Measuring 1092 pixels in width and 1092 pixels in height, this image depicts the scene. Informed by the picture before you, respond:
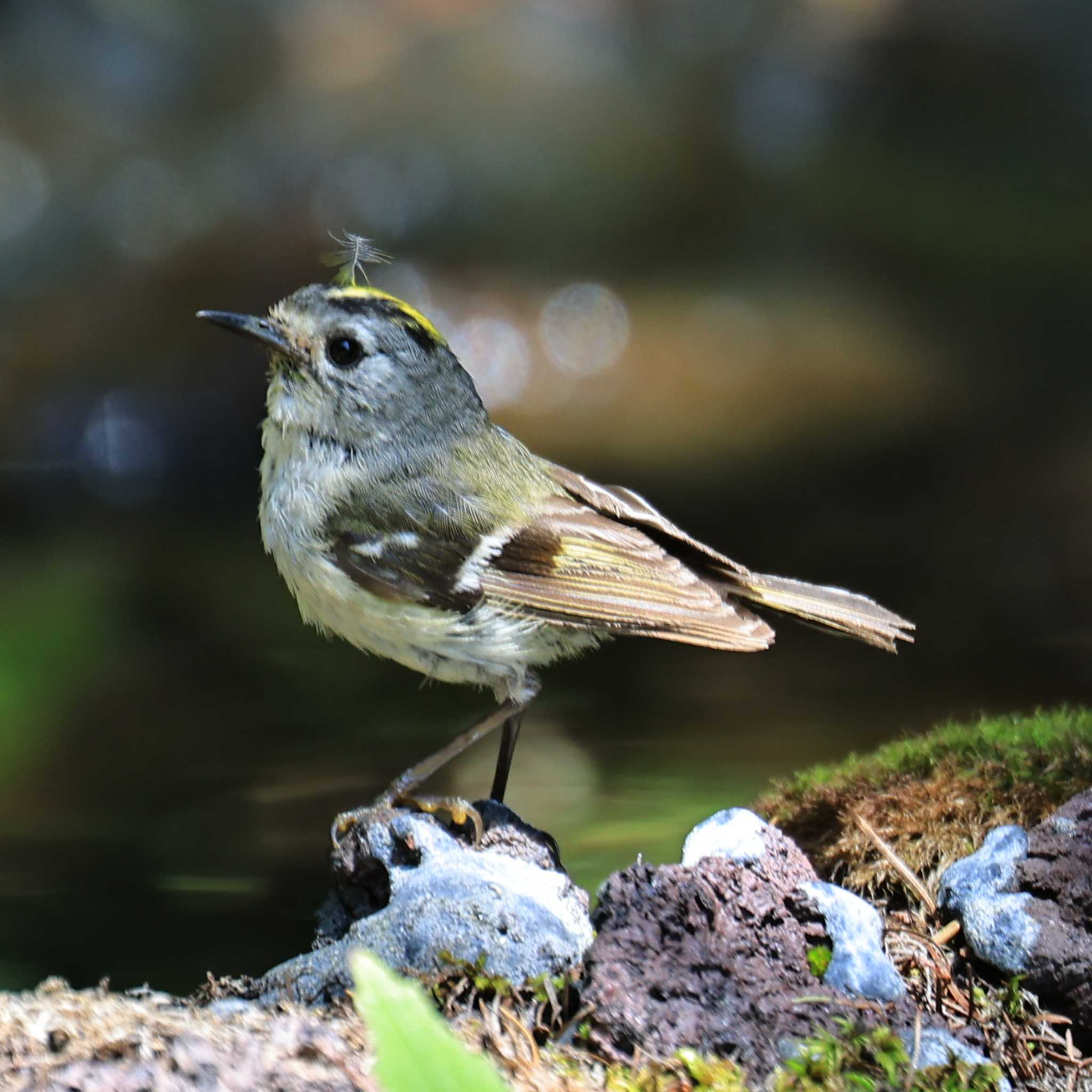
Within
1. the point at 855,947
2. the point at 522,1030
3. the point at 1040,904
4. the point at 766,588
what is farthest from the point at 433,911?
the point at 766,588

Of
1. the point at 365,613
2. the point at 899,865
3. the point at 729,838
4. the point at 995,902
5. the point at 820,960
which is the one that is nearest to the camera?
the point at 820,960

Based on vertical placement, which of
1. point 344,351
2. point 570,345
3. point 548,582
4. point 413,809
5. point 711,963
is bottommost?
point 413,809

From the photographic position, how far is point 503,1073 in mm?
2135

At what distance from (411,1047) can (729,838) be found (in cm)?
150

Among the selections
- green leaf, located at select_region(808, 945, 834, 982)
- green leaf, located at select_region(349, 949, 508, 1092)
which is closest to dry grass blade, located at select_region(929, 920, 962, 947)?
green leaf, located at select_region(808, 945, 834, 982)

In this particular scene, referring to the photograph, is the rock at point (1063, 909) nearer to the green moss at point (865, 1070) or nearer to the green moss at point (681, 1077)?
the green moss at point (865, 1070)

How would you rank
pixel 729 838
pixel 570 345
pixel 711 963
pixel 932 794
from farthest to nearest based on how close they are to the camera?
1. pixel 570 345
2. pixel 932 794
3. pixel 729 838
4. pixel 711 963

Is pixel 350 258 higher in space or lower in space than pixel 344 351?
higher

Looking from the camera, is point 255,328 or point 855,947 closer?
point 855,947

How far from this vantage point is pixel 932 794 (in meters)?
3.16

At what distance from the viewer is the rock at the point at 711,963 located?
2.27 m

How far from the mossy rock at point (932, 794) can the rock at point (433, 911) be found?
2.22ft

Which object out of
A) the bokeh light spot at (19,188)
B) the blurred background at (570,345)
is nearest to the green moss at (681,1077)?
the blurred background at (570,345)

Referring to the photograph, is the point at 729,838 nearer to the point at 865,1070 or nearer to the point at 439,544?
the point at 865,1070
